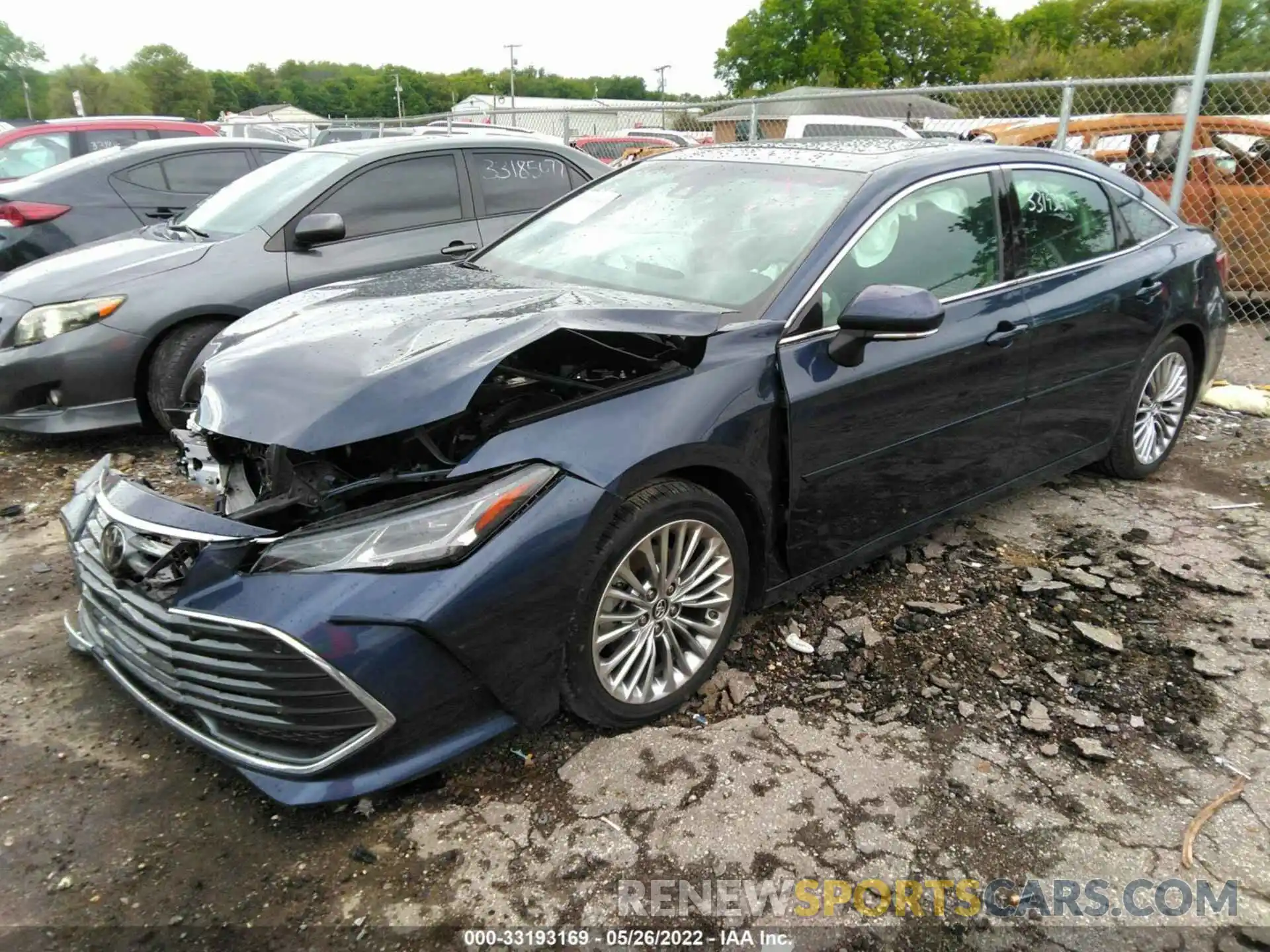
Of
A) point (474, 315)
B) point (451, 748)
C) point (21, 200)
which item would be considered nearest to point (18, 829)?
point (451, 748)

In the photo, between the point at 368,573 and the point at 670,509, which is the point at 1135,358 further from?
the point at 368,573

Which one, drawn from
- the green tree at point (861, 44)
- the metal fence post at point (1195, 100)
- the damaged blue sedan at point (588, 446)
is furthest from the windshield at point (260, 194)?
the green tree at point (861, 44)

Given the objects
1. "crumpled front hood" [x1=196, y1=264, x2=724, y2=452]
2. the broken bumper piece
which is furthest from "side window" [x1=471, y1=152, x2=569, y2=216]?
the broken bumper piece

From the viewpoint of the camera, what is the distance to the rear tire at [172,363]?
15.7 ft

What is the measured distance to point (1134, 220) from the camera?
4301 millimetres

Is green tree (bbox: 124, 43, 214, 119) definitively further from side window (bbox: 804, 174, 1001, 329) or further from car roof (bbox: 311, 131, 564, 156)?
side window (bbox: 804, 174, 1001, 329)

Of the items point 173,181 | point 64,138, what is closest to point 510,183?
point 173,181

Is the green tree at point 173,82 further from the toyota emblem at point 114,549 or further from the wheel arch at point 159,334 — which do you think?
the toyota emblem at point 114,549

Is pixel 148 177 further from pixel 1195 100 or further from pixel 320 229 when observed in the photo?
pixel 1195 100

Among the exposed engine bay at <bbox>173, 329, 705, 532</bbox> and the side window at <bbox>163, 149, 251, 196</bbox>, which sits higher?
the side window at <bbox>163, 149, 251, 196</bbox>

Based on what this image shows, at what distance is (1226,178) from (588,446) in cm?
824

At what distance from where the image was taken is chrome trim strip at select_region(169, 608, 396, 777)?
6.79 ft

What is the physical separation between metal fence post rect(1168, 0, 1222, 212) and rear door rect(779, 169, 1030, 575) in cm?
421

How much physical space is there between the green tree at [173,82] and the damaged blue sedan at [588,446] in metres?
88.0
